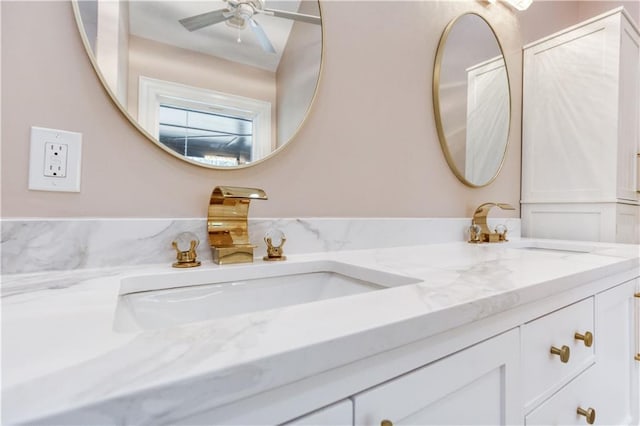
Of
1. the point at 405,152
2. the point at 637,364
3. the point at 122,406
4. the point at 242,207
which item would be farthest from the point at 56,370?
the point at 637,364

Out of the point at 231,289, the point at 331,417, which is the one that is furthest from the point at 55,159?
the point at 331,417

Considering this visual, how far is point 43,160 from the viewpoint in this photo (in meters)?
0.60

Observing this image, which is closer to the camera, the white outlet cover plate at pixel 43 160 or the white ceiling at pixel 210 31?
the white outlet cover plate at pixel 43 160

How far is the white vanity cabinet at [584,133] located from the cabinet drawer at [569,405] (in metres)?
0.95

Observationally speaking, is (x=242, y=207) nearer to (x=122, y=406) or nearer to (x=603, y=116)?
(x=122, y=406)

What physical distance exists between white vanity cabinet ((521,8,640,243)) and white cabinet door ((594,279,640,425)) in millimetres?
641

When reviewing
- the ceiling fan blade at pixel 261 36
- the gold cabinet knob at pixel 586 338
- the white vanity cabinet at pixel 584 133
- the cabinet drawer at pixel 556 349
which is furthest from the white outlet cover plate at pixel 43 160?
the white vanity cabinet at pixel 584 133

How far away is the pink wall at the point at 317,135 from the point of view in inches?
23.7

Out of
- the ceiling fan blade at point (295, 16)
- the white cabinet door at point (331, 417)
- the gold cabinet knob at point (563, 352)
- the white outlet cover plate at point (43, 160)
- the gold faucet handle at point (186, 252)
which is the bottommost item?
the gold cabinet knob at point (563, 352)

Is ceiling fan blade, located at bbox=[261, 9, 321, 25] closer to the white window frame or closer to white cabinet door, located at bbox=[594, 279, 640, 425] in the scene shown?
the white window frame

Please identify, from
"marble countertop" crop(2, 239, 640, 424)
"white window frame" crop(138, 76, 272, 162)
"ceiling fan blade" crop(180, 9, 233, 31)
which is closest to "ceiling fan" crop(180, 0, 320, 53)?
"ceiling fan blade" crop(180, 9, 233, 31)

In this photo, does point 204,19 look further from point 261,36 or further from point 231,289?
point 231,289

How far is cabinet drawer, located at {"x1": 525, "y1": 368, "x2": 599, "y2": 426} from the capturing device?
0.59m

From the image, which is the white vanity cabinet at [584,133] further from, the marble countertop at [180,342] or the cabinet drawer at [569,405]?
the marble countertop at [180,342]
